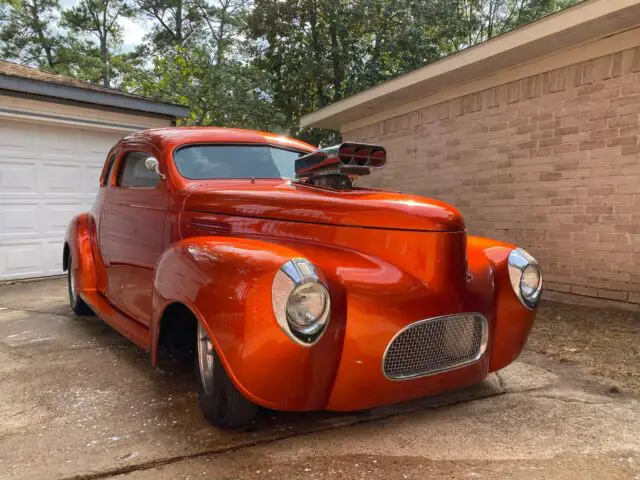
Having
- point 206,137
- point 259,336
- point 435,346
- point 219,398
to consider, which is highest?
point 206,137

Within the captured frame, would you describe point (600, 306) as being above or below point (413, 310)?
below

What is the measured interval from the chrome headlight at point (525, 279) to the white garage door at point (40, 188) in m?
7.26

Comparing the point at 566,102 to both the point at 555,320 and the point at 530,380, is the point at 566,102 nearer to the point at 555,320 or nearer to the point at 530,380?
the point at 555,320

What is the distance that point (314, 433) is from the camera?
93.7 inches

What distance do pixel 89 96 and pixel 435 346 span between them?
7422 millimetres

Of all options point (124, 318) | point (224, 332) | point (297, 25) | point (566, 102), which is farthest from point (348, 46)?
point (224, 332)

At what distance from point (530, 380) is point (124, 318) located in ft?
9.30

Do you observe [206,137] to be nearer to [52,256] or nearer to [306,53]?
[52,256]

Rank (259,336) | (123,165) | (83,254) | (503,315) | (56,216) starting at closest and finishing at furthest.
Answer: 1. (259,336)
2. (503,315)
3. (123,165)
4. (83,254)
5. (56,216)

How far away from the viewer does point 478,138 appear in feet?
21.8

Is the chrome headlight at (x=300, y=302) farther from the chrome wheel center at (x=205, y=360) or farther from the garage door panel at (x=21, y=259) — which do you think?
the garage door panel at (x=21, y=259)

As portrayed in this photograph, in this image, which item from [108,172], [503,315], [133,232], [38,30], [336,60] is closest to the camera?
[503,315]

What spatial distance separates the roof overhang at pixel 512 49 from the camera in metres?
4.74

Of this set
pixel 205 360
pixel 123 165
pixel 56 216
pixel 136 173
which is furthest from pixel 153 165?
pixel 56 216
